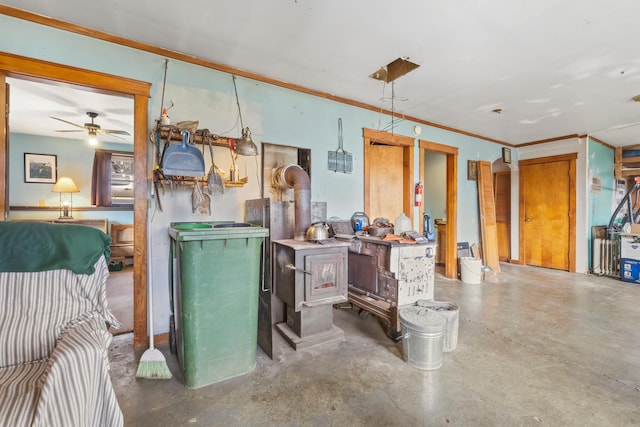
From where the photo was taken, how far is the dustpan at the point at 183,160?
7.65 feet

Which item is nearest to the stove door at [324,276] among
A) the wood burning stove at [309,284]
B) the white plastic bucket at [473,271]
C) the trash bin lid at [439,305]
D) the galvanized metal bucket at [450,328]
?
the wood burning stove at [309,284]

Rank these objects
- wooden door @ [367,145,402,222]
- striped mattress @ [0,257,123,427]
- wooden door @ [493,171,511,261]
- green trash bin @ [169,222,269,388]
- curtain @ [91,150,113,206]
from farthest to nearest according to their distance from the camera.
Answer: wooden door @ [493,171,511,261] < curtain @ [91,150,113,206] < wooden door @ [367,145,402,222] < green trash bin @ [169,222,269,388] < striped mattress @ [0,257,123,427]

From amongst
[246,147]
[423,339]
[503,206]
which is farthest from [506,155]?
[246,147]

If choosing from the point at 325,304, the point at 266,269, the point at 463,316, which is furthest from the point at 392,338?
the point at 266,269

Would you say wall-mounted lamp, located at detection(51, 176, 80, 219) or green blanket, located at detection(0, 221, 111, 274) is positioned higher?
wall-mounted lamp, located at detection(51, 176, 80, 219)

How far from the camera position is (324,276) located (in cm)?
249

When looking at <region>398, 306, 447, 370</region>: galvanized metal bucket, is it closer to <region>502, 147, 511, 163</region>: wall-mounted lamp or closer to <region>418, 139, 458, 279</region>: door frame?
<region>418, 139, 458, 279</region>: door frame

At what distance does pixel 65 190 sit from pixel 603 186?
10749mm

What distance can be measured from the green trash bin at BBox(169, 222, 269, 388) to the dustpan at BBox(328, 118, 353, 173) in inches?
70.1

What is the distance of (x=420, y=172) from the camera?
4480mm

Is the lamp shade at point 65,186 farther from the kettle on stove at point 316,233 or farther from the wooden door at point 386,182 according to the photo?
the wooden door at point 386,182

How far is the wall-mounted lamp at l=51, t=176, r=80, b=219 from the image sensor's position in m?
5.16

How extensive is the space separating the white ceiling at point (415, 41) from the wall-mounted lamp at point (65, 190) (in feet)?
13.8

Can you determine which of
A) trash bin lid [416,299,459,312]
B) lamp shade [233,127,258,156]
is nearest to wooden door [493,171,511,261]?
trash bin lid [416,299,459,312]
